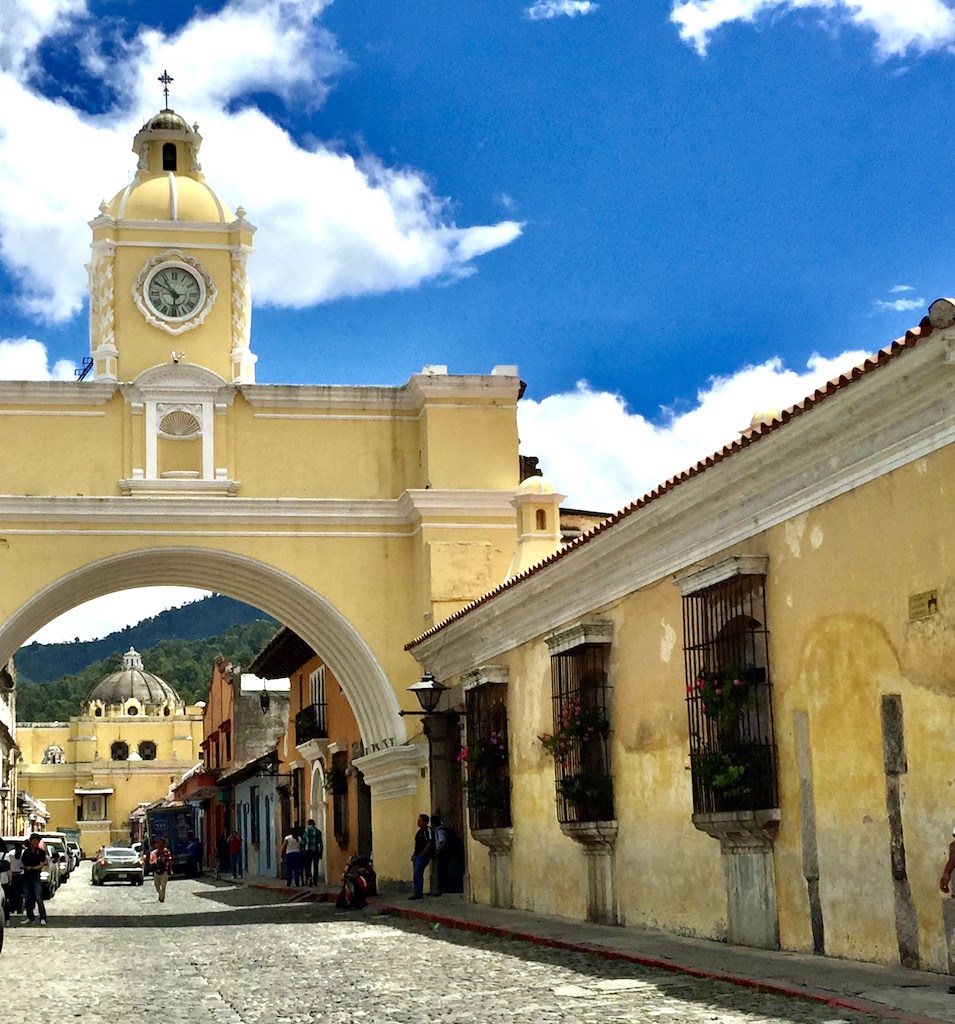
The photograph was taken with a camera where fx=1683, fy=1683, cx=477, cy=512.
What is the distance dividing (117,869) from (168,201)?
21.5 metres

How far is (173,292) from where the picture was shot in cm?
2352

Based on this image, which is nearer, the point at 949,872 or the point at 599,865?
the point at 949,872

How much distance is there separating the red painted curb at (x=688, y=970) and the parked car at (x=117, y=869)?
24.5m

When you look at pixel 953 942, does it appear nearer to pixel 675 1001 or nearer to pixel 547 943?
pixel 675 1001

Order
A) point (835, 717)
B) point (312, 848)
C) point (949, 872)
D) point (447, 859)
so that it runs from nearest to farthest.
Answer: point (949, 872), point (835, 717), point (447, 859), point (312, 848)

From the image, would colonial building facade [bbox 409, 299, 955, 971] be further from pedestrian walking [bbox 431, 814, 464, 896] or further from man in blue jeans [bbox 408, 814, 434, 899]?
pedestrian walking [bbox 431, 814, 464, 896]

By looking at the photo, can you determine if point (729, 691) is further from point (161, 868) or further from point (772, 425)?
point (161, 868)

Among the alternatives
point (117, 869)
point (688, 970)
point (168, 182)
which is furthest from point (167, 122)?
point (117, 869)

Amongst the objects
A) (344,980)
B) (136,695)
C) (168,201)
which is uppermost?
(168,201)

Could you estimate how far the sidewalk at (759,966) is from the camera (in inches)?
323

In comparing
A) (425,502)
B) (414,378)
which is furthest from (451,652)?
(414,378)

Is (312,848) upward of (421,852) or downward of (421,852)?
downward

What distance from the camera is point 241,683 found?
50062mm

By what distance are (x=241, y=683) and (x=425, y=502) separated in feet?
92.6
